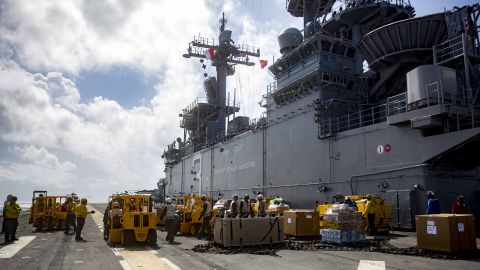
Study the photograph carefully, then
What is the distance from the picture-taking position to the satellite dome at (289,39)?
88.4 feet

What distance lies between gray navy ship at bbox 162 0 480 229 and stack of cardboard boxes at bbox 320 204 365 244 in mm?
4871

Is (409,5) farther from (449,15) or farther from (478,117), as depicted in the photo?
(478,117)

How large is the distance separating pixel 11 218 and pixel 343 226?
452 inches

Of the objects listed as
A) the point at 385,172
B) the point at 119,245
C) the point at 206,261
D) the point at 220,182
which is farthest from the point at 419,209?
the point at 220,182

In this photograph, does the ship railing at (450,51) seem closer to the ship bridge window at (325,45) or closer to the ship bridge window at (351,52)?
the ship bridge window at (351,52)

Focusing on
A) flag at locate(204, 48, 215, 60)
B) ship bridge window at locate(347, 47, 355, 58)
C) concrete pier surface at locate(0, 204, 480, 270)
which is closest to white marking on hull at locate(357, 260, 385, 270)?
concrete pier surface at locate(0, 204, 480, 270)

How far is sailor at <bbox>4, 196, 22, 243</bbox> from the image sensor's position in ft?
44.0

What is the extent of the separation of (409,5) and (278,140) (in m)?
12.5

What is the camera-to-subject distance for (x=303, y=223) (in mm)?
13672

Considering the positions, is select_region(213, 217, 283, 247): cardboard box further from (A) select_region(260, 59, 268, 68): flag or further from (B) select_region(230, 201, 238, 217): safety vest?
(A) select_region(260, 59, 268, 68): flag

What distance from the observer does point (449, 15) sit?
55.8 feet

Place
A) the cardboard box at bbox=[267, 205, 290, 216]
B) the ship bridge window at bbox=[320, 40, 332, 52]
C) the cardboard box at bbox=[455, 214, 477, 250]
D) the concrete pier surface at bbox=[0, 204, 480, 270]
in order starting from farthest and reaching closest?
the ship bridge window at bbox=[320, 40, 332, 52] < the cardboard box at bbox=[267, 205, 290, 216] < the cardboard box at bbox=[455, 214, 477, 250] < the concrete pier surface at bbox=[0, 204, 480, 270]

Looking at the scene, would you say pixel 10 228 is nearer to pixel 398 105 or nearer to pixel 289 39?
pixel 398 105

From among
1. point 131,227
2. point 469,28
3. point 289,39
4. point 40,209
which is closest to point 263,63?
point 289,39
